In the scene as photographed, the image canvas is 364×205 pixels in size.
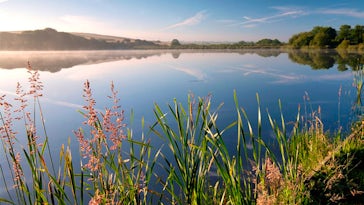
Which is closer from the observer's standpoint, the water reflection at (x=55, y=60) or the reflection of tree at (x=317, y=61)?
the reflection of tree at (x=317, y=61)

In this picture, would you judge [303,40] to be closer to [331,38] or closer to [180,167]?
[331,38]

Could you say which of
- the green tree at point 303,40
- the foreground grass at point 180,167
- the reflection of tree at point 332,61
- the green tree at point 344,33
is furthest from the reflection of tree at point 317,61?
the green tree at point 303,40

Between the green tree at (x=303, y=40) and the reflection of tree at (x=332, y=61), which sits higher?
the green tree at (x=303, y=40)

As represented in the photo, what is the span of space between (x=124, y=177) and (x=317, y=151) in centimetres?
462

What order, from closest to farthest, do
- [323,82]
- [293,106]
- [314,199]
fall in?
1. [314,199]
2. [293,106]
3. [323,82]

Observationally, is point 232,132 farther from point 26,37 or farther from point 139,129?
point 26,37

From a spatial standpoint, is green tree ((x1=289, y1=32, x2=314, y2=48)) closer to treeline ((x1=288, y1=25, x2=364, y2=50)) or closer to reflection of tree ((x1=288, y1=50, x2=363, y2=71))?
treeline ((x1=288, y1=25, x2=364, y2=50))

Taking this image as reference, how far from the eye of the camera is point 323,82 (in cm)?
2391

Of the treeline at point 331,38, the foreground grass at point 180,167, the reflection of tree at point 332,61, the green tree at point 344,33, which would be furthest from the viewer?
the green tree at point 344,33

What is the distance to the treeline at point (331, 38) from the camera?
8506 centimetres

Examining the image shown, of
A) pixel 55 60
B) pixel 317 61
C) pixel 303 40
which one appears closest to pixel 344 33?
pixel 303 40

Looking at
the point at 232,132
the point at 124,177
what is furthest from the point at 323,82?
the point at 124,177

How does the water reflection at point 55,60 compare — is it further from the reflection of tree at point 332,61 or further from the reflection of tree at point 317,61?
the reflection of tree at point 317,61

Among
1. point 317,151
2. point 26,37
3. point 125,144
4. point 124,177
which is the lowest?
point 125,144
